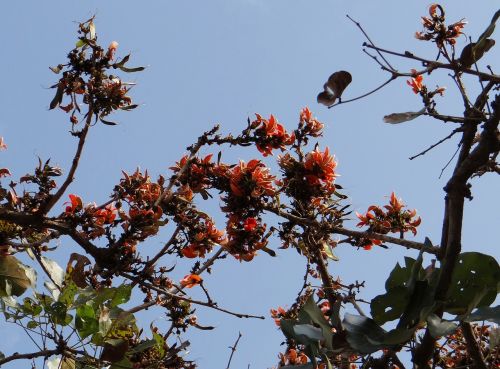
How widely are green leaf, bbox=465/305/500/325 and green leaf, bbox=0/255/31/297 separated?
1584 millimetres

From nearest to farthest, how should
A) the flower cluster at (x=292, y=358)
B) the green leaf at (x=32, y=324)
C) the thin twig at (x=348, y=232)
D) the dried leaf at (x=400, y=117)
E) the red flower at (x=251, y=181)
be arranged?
the dried leaf at (x=400, y=117) < the green leaf at (x=32, y=324) < the thin twig at (x=348, y=232) < the red flower at (x=251, y=181) < the flower cluster at (x=292, y=358)

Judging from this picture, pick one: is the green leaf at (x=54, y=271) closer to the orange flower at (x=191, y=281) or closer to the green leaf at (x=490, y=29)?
the orange flower at (x=191, y=281)

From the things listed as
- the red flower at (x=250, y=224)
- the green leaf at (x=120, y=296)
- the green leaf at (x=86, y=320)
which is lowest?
the green leaf at (x=86, y=320)

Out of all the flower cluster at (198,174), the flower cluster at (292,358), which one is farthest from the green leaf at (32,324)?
the flower cluster at (292,358)

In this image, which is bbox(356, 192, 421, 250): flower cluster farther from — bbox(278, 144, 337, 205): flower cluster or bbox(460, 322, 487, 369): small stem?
bbox(460, 322, 487, 369): small stem

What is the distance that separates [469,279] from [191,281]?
2025 mm

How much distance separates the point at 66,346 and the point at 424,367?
1.24 meters

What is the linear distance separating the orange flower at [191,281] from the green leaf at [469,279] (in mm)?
1948

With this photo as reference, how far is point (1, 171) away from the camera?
3119mm

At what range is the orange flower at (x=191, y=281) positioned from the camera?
10.2 feet

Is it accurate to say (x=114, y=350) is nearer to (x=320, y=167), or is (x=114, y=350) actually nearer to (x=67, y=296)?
(x=67, y=296)

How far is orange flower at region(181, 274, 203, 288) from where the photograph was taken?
3113mm

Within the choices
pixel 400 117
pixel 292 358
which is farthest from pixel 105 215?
pixel 400 117

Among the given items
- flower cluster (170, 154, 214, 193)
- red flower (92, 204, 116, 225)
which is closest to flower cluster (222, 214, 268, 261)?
flower cluster (170, 154, 214, 193)
